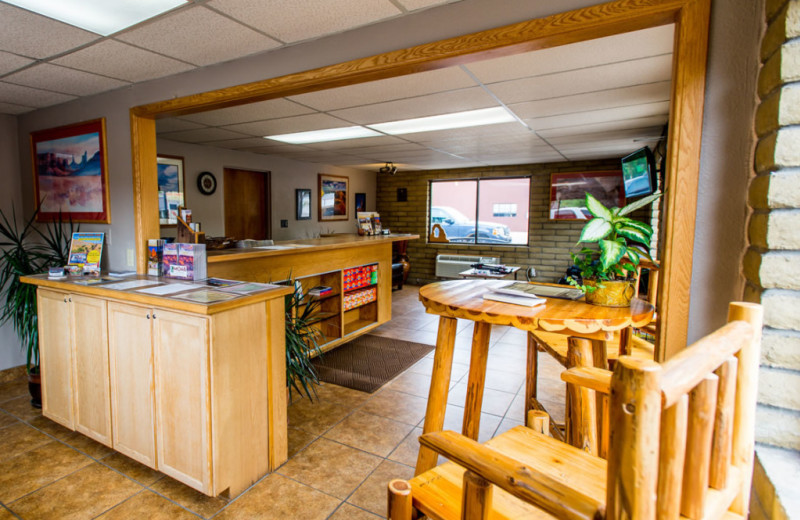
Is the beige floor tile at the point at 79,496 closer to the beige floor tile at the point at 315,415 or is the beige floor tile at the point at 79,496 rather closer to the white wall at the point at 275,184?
the beige floor tile at the point at 315,415

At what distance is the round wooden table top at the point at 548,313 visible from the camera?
135cm

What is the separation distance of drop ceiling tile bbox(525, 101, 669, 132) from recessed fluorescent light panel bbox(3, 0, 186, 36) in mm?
3183

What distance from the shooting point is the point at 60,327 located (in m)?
2.57

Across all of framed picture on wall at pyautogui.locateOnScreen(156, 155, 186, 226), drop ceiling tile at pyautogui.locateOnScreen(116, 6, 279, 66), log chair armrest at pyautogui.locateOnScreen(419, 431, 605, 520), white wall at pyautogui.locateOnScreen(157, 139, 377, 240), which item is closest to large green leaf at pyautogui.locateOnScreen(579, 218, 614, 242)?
log chair armrest at pyautogui.locateOnScreen(419, 431, 605, 520)

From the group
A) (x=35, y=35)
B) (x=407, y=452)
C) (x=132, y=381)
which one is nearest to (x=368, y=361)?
(x=407, y=452)

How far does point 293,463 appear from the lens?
2348 mm

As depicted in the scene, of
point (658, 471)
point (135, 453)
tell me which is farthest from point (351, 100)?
point (658, 471)

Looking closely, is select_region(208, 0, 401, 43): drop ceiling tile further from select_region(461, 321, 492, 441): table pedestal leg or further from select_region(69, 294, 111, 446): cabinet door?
select_region(69, 294, 111, 446): cabinet door

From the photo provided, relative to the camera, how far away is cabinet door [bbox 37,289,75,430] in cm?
254

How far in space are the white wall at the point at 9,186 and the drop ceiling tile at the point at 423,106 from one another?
266 cm

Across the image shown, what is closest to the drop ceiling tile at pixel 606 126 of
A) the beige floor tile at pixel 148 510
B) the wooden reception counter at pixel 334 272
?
the wooden reception counter at pixel 334 272

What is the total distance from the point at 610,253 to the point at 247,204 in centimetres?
564

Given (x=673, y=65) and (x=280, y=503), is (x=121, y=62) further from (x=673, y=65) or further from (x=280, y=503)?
(x=673, y=65)

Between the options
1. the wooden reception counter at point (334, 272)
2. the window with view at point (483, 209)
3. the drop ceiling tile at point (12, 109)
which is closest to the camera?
the drop ceiling tile at point (12, 109)
